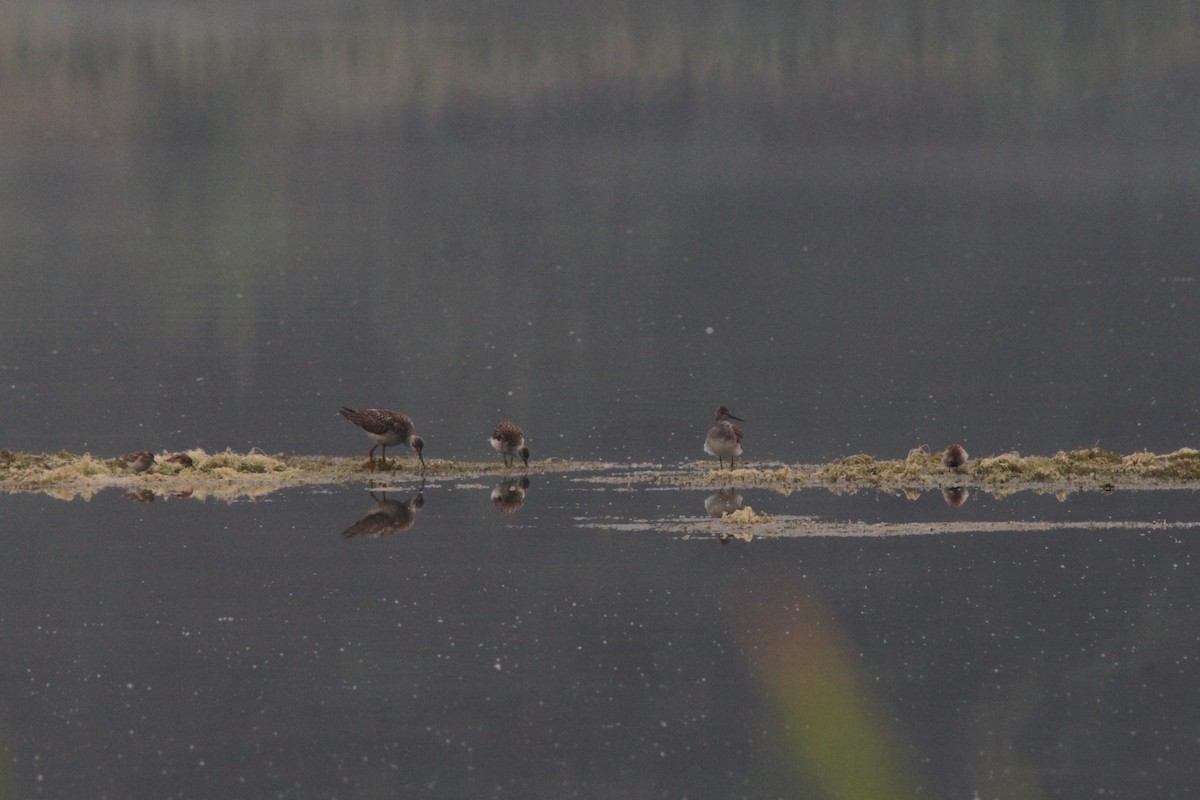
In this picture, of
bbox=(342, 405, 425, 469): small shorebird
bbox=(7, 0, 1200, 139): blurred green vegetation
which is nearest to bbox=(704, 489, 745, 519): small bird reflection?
bbox=(342, 405, 425, 469): small shorebird

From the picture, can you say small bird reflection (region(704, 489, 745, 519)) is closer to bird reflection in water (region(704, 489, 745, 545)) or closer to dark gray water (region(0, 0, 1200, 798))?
bird reflection in water (region(704, 489, 745, 545))

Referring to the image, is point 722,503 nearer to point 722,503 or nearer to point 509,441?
point 722,503

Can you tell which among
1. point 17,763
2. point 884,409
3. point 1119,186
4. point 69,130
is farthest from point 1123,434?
point 69,130

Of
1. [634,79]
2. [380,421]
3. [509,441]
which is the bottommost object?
[509,441]

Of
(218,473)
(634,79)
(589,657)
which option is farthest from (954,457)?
(634,79)

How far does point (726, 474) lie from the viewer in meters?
27.4

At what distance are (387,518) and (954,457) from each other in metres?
6.28

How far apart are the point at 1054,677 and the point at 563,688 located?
3.53 metres

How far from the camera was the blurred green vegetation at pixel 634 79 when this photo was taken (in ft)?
513

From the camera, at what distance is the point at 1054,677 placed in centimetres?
1839

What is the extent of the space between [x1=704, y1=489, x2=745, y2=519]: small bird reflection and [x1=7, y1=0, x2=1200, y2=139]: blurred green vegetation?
11874 cm

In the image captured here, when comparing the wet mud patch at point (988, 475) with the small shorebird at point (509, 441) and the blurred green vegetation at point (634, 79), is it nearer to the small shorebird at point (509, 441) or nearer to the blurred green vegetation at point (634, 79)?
the small shorebird at point (509, 441)

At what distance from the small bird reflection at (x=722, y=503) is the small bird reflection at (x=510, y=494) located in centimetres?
191

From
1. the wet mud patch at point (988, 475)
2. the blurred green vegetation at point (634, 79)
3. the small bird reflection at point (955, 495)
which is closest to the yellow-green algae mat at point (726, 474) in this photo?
the wet mud patch at point (988, 475)
